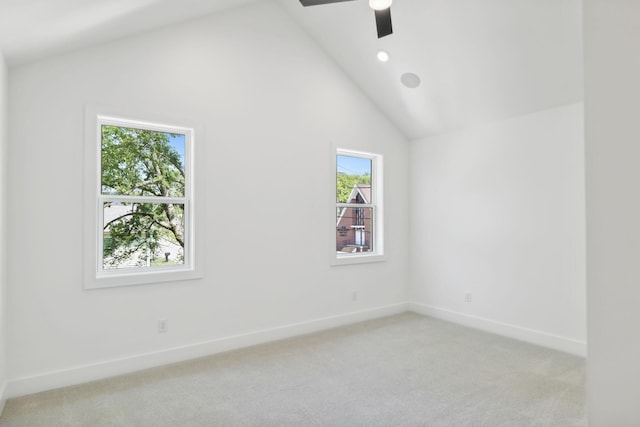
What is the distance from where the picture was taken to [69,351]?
3.07 metres

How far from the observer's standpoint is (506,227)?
4.39m

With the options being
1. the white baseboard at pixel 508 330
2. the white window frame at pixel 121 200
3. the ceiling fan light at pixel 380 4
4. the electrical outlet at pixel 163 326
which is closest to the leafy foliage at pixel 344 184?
the white baseboard at pixel 508 330

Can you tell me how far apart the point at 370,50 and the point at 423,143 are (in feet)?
5.21

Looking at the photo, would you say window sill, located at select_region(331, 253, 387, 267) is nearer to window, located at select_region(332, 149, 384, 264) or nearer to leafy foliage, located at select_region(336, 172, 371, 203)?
Answer: window, located at select_region(332, 149, 384, 264)

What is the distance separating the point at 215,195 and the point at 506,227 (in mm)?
3201

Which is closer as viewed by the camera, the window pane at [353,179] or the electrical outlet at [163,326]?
the electrical outlet at [163,326]

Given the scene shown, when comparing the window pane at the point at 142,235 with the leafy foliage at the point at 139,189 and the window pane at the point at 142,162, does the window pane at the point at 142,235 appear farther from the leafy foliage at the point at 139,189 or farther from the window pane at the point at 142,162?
the window pane at the point at 142,162

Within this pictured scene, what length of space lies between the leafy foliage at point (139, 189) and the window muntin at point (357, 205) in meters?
1.98

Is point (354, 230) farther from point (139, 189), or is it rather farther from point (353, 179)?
point (139, 189)

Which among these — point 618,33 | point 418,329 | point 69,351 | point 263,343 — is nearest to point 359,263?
point 418,329

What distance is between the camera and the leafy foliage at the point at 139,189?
339 centimetres

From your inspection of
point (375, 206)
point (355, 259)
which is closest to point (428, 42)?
point (375, 206)

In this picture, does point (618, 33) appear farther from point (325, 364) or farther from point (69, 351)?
point (69, 351)

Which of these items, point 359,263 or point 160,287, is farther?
point 359,263
